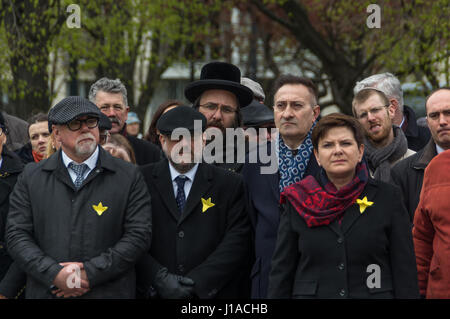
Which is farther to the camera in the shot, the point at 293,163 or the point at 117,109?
the point at 117,109

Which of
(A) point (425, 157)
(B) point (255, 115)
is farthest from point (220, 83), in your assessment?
(A) point (425, 157)

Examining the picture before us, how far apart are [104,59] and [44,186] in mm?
10985

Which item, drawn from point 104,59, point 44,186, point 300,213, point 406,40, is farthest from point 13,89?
point 300,213

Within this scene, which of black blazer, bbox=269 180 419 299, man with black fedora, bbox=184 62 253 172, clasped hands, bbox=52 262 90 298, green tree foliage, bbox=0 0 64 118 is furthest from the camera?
green tree foliage, bbox=0 0 64 118

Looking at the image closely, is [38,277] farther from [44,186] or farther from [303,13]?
[303,13]

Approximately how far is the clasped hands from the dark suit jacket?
1.10m

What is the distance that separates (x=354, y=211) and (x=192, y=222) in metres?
1.14

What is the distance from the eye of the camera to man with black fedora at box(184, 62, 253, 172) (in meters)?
5.45

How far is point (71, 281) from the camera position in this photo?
4.25 meters

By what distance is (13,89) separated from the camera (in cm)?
1188

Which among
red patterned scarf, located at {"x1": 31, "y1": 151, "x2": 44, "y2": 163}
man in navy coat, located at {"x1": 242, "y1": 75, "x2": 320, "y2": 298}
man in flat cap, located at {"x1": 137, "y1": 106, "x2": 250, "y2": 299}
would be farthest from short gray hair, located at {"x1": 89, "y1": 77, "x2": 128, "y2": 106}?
man in navy coat, located at {"x1": 242, "y1": 75, "x2": 320, "y2": 298}

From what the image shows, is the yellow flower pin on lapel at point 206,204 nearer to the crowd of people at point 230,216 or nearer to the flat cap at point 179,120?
the crowd of people at point 230,216

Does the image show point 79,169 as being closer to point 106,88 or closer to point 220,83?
point 220,83

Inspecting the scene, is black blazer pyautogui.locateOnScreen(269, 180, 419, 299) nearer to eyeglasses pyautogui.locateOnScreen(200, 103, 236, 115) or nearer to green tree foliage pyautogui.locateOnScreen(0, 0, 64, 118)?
eyeglasses pyautogui.locateOnScreen(200, 103, 236, 115)
